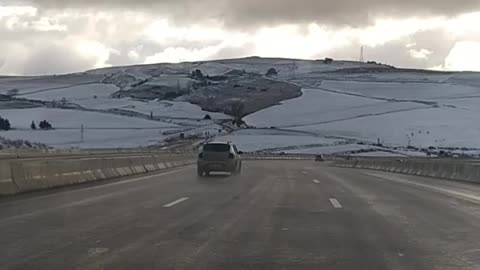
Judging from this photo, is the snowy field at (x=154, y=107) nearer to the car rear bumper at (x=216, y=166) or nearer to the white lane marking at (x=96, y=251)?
the car rear bumper at (x=216, y=166)

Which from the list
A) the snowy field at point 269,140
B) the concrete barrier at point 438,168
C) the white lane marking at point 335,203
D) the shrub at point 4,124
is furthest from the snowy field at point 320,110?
the white lane marking at point 335,203

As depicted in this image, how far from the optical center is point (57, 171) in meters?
24.7

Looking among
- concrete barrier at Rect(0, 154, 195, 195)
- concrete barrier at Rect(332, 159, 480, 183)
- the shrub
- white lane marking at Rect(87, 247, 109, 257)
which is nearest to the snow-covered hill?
the shrub

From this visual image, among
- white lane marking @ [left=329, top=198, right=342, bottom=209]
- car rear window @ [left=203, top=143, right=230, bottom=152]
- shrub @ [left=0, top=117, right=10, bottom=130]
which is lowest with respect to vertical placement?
shrub @ [left=0, top=117, right=10, bottom=130]

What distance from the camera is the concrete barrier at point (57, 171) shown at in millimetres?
21094

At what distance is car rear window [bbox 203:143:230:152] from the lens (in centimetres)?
3631

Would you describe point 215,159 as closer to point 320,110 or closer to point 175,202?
point 175,202

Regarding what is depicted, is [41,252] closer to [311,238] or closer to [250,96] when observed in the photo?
[311,238]

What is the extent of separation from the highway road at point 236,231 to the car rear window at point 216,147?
1473 centimetres

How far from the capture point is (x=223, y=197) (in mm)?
20797

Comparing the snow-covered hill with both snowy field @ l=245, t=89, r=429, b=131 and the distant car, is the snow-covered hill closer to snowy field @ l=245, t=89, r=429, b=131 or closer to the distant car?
snowy field @ l=245, t=89, r=429, b=131

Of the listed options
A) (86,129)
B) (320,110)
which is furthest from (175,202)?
(320,110)

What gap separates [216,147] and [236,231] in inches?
930

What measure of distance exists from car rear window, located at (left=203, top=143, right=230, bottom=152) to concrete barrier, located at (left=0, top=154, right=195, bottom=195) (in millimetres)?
3590
